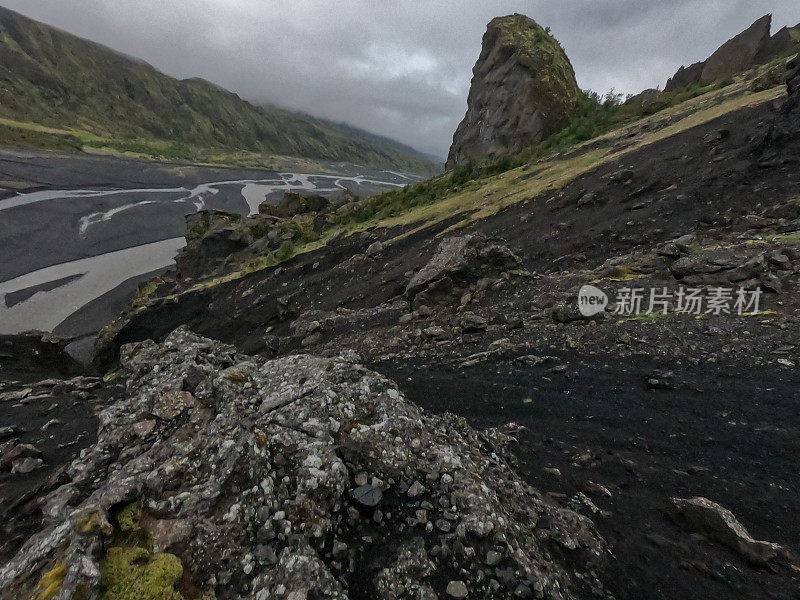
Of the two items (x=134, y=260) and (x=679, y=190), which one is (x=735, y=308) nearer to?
(x=679, y=190)

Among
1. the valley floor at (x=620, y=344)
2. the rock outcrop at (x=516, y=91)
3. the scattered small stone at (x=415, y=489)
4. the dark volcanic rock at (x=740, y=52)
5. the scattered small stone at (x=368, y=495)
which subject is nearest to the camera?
the scattered small stone at (x=368, y=495)

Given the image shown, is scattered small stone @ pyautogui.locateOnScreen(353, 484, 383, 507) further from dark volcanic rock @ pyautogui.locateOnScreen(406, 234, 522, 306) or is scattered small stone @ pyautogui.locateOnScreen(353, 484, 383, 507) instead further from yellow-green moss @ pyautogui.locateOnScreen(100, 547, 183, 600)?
dark volcanic rock @ pyautogui.locateOnScreen(406, 234, 522, 306)

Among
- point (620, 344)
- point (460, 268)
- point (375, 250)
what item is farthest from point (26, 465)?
point (375, 250)

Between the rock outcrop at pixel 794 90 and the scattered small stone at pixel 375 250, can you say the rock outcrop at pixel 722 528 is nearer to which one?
the scattered small stone at pixel 375 250

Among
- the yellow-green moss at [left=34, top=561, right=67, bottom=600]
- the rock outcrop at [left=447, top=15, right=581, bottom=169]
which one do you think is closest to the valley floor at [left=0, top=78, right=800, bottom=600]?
the yellow-green moss at [left=34, top=561, right=67, bottom=600]

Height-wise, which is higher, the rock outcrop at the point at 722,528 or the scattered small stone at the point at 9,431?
the rock outcrop at the point at 722,528

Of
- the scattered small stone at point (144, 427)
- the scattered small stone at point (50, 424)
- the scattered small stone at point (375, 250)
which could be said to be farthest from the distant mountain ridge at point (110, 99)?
the scattered small stone at point (144, 427)

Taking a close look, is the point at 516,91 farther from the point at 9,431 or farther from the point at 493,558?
the point at 9,431

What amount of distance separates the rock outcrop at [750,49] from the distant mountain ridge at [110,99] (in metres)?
111

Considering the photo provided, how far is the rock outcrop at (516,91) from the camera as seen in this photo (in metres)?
29.7

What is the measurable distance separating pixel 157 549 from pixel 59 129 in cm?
10175

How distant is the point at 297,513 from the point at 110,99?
148592mm

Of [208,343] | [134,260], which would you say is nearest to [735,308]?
[208,343]

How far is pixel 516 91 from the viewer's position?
102 feet
